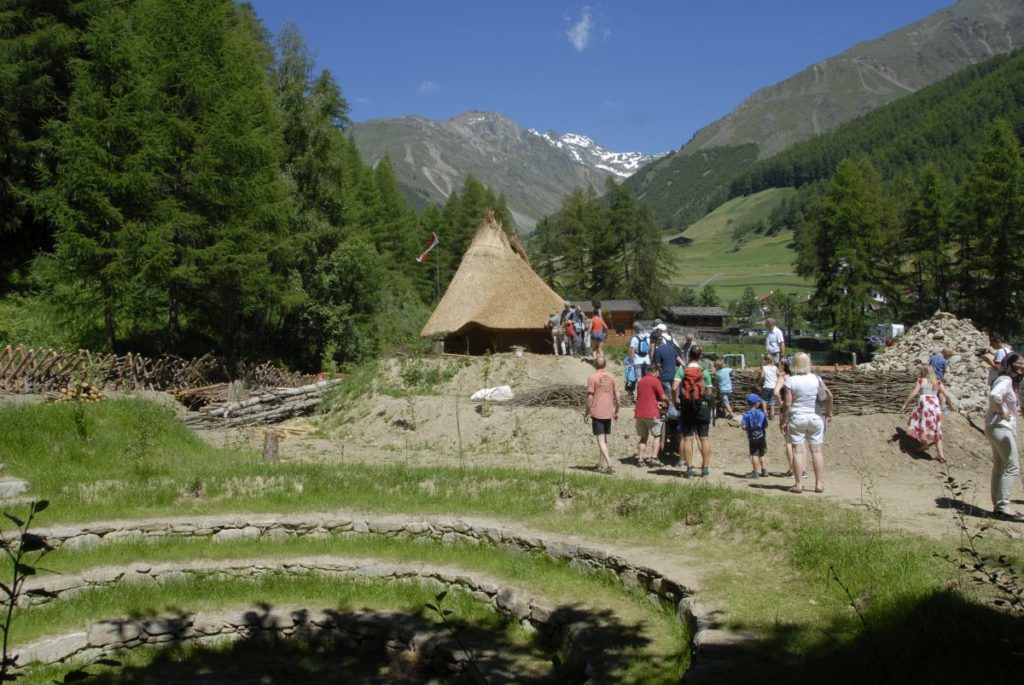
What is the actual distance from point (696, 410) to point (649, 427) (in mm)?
1016

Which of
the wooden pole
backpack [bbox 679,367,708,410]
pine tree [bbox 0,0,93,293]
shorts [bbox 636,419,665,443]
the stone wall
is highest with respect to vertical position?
pine tree [bbox 0,0,93,293]

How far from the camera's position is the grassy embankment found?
5.75 m

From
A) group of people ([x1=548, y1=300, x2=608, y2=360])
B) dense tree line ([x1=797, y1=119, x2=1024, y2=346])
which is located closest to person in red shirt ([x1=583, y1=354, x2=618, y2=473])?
group of people ([x1=548, y1=300, x2=608, y2=360])

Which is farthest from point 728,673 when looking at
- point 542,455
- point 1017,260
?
point 1017,260

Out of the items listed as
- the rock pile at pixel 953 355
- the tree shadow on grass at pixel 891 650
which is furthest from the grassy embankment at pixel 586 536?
the rock pile at pixel 953 355

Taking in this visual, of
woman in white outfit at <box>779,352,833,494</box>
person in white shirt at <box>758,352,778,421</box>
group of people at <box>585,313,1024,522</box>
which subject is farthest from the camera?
person in white shirt at <box>758,352,778,421</box>

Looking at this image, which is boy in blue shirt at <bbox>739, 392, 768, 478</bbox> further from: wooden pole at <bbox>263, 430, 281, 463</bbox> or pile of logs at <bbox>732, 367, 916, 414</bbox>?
wooden pole at <bbox>263, 430, 281, 463</bbox>

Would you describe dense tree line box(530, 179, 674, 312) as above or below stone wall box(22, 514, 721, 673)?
above

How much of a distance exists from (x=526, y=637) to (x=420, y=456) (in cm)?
812

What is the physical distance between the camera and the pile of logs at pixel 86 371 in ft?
54.9

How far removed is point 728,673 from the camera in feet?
18.2

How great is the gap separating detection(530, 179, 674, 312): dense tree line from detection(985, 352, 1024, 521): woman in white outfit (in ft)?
156

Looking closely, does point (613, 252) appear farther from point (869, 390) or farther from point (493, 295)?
point (869, 390)

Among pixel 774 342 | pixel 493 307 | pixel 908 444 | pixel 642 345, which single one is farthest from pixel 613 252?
pixel 908 444
